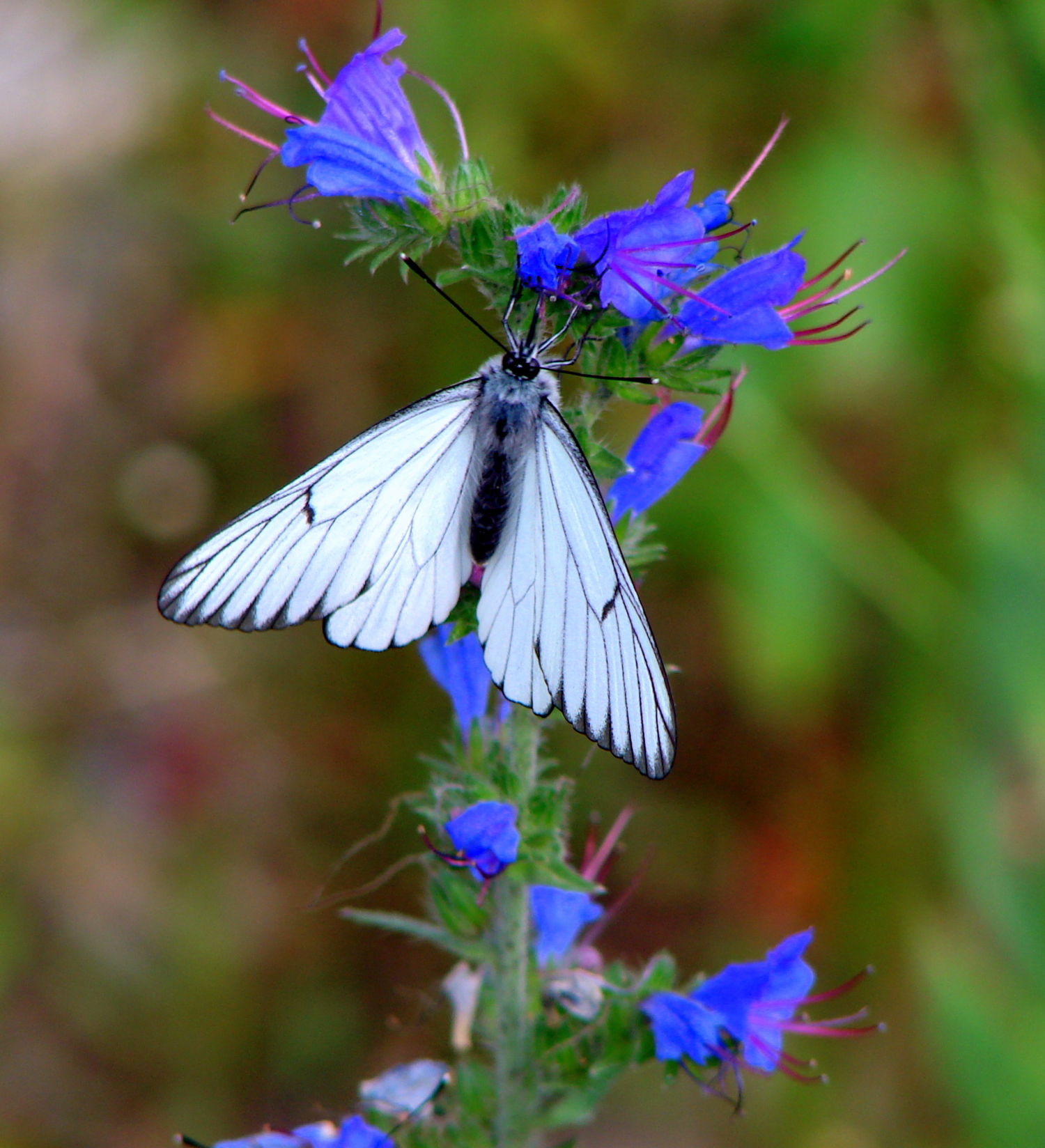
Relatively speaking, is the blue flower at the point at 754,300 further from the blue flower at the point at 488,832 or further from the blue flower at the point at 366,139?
the blue flower at the point at 488,832

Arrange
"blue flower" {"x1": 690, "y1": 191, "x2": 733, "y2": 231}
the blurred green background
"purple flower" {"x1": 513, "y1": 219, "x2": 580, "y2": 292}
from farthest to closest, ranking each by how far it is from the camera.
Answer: the blurred green background < "blue flower" {"x1": 690, "y1": 191, "x2": 733, "y2": 231} < "purple flower" {"x1": 513, "y1": 219, "x2": 580, "y2": 292}

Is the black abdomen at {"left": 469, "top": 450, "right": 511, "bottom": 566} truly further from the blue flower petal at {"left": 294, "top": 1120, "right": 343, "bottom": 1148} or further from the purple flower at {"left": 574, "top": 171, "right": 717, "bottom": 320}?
the blue flower petal at {"left": 294, "top": 1120, "right": 343, "bottom": 1148}

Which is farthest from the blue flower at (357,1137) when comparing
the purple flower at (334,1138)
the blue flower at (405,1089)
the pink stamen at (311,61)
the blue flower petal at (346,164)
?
the pink stamen at (311,61)

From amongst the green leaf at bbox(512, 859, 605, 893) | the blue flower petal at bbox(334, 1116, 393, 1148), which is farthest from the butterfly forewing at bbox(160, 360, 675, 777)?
the blue flower petal at bbox(334, 1116, 393, 1148)

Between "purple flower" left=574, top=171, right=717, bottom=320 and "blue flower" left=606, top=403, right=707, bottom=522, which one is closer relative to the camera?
"purple flower" left=574, top=171, right=717, bottom=320

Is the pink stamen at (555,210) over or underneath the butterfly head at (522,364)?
over

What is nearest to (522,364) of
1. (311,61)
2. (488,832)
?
(311,61)
